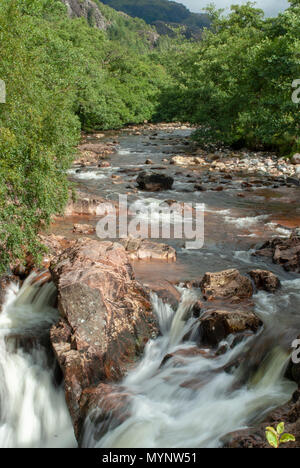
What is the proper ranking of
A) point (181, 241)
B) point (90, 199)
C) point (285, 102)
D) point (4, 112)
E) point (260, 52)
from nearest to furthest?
point (4, 112) < point (181, 241) < point (90, 199) < point (285, 102) < point (260, 52)

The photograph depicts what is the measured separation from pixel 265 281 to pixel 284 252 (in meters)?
2.30

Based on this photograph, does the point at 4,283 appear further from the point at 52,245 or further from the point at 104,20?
the point at 104,20

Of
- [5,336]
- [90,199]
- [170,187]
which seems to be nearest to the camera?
[5,336]

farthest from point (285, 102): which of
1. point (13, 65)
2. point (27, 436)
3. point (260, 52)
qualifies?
point (27, 436)

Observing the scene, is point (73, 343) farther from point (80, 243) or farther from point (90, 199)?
point (90, 199)

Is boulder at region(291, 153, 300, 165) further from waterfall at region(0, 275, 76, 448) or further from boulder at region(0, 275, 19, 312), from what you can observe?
waterfall at region(0, 275, 76, 448)

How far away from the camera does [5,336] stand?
9.47 meters

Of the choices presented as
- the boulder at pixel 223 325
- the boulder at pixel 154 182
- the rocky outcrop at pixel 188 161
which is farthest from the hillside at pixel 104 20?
the boulder at pixel 223 325

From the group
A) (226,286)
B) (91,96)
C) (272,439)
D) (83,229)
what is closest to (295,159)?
(83,229)

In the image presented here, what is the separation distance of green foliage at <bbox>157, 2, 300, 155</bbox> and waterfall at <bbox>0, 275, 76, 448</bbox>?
21.3m

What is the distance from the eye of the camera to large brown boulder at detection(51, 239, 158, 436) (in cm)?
813

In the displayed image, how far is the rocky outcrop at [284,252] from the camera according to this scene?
41.0 ft

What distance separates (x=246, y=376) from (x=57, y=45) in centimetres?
2219

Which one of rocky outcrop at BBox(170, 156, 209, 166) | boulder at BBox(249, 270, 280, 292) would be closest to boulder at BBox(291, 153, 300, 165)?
rocky outcrop at BBox(170, 156, 209, 166)
